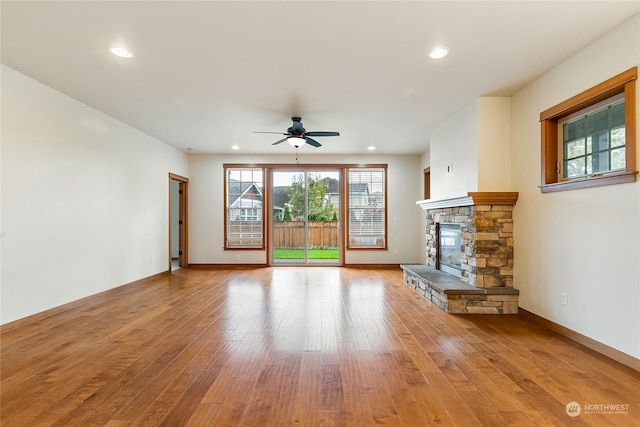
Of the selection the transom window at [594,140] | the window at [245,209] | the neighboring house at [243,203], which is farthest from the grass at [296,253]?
the transom window at [594,140]

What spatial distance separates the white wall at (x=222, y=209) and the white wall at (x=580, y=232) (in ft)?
12.5

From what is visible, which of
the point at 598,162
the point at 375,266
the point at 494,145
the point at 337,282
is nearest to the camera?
the point at 598,162

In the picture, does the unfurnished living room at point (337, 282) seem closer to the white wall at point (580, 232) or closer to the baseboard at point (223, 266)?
the white wall at point (580, 232)

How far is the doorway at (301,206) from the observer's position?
7.96 metres

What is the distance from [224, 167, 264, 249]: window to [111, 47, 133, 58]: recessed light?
4.87m

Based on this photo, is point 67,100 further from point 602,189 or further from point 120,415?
point 602,189

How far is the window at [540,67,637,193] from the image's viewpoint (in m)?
A: 2.59

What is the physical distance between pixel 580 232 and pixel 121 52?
4649mm

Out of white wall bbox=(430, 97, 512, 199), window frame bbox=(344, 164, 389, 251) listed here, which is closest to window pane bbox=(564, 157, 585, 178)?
white wall bbox=(430, 97, 512, 199)

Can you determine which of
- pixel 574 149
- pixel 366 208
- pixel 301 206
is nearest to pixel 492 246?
pixel 574 149

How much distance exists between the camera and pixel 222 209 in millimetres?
7875

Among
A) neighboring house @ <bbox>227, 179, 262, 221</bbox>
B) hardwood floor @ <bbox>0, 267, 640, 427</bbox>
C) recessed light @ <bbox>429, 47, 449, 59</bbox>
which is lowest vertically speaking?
hardwood floor @ <bbox>0, 267, 640, 427</bbox>

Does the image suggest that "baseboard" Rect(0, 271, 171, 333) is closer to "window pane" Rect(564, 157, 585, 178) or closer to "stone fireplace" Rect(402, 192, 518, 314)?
"stone fireplace" Rect(402, 192, 518, 314)

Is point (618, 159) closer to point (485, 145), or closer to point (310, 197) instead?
point (485, 145)
